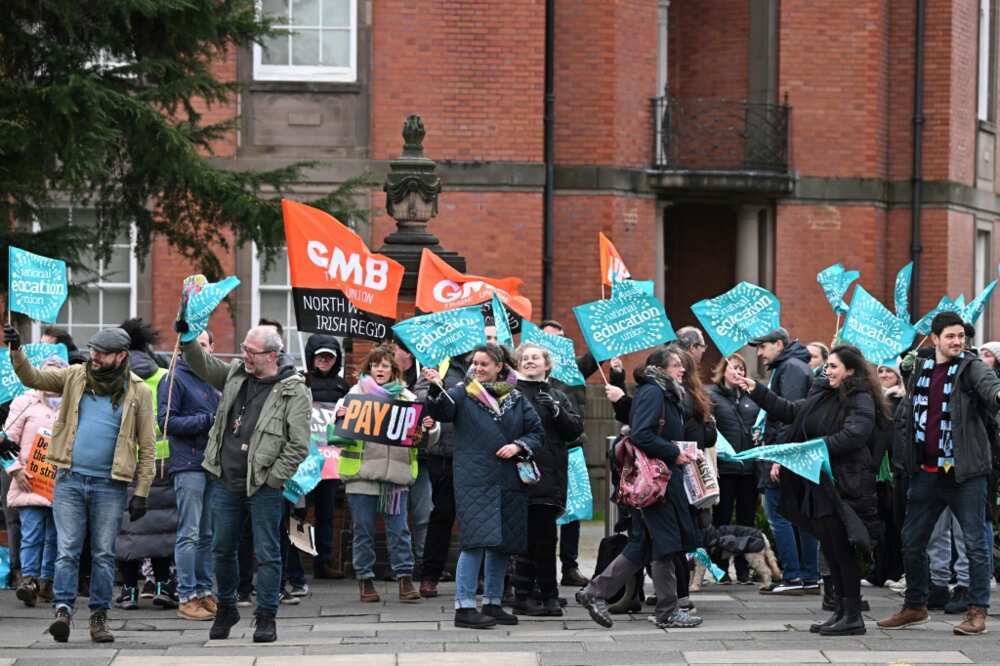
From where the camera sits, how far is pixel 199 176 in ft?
58.0

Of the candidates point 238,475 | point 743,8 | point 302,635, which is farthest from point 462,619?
point 743,8

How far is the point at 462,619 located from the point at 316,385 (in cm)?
283

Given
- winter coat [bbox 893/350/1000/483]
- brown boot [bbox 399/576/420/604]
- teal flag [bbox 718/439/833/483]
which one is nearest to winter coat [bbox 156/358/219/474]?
brown boot [bbox 399/576/420/604]

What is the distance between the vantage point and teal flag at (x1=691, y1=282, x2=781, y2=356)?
1384 cm

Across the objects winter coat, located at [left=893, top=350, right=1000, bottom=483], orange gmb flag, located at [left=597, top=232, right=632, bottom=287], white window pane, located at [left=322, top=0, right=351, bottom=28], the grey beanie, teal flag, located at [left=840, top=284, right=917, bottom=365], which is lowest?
winter coat, located at [left=893, top=350, right=1000, bottom=483]

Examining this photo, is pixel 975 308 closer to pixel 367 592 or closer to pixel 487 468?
pixel 487 468

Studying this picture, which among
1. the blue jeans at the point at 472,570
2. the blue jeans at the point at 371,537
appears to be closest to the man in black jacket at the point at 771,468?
the blue jeans at the point at 472,570

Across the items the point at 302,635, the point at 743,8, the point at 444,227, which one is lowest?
the point at 302,635

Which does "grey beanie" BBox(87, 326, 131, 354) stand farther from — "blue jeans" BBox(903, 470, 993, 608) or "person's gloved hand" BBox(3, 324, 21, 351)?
"blue jeans" BBox(903, 470, 993, 608)

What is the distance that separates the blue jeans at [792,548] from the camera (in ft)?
47.2

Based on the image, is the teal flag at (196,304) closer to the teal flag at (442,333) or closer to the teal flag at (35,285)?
the teal flag at (442,333)

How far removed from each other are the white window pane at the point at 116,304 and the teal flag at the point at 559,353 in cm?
989

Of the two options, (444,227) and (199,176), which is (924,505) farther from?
(444,227)

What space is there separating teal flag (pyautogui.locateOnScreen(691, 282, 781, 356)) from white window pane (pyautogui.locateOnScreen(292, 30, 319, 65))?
33.9 ft
